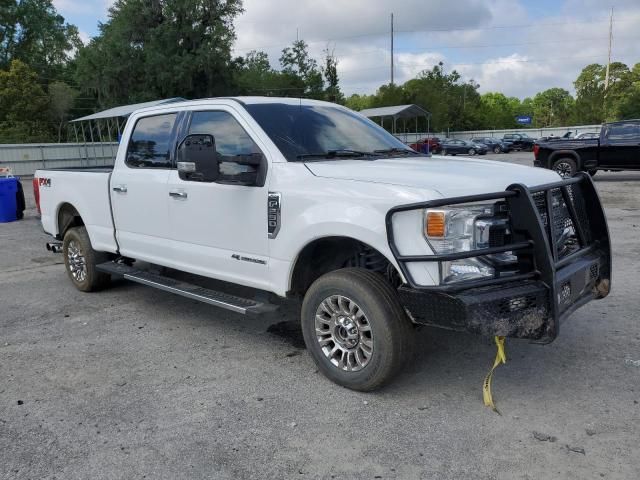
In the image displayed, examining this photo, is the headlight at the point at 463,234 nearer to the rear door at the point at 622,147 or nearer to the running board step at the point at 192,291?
the running board step at the point at 192,291

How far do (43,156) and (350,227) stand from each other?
29.3 meters

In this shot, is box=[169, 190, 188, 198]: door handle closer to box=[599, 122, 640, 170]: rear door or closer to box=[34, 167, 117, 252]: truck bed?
box=[34, 167, 117, 252]: truck bed

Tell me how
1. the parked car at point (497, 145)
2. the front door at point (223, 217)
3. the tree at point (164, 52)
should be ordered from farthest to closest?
1. the parked car at point (497, 145)
2. the tree at point (164, 52)
3. the front door at point (223, 217)

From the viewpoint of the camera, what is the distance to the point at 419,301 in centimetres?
340

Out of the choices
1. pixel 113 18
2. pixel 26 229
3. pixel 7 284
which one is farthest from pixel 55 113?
pixel 7 284

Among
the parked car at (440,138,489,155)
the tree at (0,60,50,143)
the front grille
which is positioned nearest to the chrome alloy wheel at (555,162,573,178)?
the front grille

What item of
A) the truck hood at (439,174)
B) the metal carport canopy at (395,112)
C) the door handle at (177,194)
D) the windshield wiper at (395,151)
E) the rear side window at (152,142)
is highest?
the metal carport canopy at (395,112)

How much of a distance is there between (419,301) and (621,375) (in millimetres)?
1767

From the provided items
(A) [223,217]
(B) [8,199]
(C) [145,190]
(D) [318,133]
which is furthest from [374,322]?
(B) [8,199]

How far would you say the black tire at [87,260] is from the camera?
6.41 m

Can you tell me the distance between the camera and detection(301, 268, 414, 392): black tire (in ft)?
11.8

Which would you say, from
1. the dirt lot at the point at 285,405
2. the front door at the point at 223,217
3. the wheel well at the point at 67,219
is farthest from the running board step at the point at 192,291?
the wheel well at the point at 67,219

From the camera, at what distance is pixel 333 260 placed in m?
4.34

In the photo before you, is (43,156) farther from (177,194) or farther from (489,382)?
(489,382)
